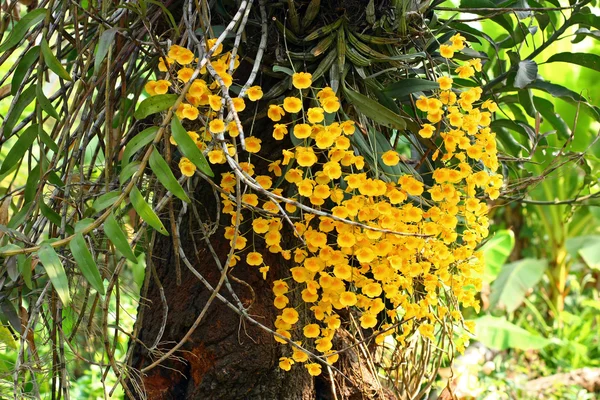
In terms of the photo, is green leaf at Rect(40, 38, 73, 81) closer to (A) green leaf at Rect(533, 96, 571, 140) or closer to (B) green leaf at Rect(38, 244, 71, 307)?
(B) green leaf at Rect(38, 244, 71, 307)

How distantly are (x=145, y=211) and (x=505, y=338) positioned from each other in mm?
2287

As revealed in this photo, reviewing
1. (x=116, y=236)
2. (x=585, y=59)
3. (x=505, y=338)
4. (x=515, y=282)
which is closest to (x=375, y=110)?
(x=116, y=236)

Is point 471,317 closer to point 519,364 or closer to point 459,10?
point 519,364

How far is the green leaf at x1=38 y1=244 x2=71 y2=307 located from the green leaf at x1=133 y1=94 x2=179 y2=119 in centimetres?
20

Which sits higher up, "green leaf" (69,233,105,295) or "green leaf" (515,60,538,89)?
"green leaf" (515,60,538,89)

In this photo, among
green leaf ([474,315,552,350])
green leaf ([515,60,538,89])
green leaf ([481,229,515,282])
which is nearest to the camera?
green leaf ([515,60,538,89])

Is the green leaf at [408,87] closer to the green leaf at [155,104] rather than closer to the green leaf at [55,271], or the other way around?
the green leaf at [155,104]

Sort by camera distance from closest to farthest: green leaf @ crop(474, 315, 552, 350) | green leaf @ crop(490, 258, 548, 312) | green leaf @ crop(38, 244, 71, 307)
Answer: green leaf @ crop(38, 244, 71, 307), green leaf @ crop(474, 315, 552, 350), green leaf @ crop(490, 258, 548, 312)

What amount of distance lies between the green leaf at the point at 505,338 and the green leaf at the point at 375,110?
6.51ft

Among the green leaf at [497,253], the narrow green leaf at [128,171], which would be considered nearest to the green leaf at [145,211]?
the narrow green leaf at [128,171]

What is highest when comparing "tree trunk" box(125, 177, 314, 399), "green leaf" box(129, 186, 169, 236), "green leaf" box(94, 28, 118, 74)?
"green leaf" box(94, 28, 118, 74)

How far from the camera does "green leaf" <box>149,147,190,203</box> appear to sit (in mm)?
760

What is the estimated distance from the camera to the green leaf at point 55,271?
28.9 inches

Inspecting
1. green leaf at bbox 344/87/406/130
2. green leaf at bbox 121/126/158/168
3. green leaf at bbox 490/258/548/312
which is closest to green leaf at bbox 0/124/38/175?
green leaf at bbox 121/126/158/168
